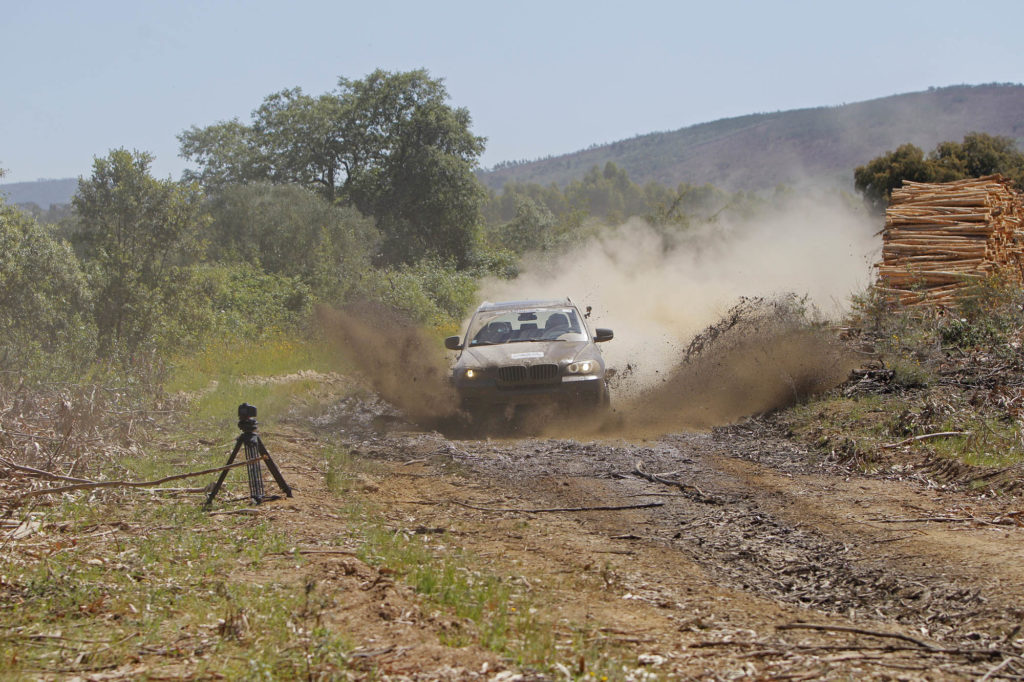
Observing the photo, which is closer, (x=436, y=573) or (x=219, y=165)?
(x=436, y=573)

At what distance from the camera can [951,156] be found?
2775 centimetres

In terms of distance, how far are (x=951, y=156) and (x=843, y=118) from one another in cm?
12952

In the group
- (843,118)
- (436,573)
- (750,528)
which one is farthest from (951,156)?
(843,118)

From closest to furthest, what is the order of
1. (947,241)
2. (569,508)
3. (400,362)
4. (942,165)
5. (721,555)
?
(721,555) < (569,508) < (400,362) < (947,241) < (942,165)

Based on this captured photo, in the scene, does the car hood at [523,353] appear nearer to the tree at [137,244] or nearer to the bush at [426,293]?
the tree at [137,244]

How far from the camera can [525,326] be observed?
13.6m

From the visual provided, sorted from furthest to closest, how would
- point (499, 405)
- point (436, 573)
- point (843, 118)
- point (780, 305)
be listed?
point (843, 118)
point (780, 305)
point (499, 405)
point (436, 573)

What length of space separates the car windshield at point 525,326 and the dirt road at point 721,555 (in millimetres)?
2997

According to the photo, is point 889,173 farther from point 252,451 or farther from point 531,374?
point 252,451

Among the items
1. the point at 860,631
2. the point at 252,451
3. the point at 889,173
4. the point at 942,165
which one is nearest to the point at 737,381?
the point at 252,451

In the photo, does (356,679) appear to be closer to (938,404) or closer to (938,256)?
(938,404)

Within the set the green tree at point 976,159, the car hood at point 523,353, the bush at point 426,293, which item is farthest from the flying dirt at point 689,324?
the green tree at point 976,159

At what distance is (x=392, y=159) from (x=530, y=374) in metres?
43.1

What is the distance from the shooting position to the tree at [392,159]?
169ft
